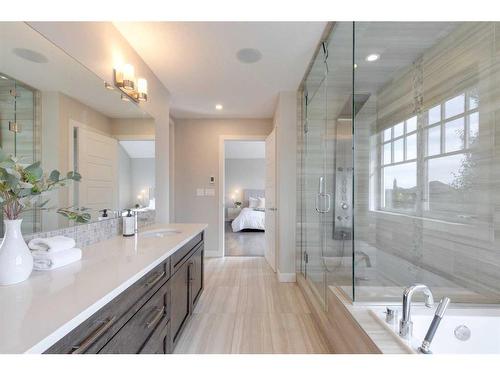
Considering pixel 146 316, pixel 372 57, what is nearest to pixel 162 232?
pixel 146 316

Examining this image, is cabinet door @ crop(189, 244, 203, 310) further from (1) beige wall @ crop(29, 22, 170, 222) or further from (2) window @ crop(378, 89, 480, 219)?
(2) window @ crop(378, 89, 480, 219)

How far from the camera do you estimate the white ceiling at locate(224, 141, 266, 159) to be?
7.46 meters

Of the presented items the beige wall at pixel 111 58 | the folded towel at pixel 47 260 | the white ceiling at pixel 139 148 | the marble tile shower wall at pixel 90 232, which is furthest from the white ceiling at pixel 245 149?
the folded towel at pixel 47 260

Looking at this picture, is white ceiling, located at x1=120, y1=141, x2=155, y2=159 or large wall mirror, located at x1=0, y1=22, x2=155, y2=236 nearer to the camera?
large wall mirror, located at x1=0, y1=22, x2=155, y2=236

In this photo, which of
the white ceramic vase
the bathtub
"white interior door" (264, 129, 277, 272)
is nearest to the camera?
the white ceramic vase

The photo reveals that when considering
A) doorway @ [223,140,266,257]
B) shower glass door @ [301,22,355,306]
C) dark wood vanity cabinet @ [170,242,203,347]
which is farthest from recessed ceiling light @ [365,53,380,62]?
doorway @ [223,140,266,257]

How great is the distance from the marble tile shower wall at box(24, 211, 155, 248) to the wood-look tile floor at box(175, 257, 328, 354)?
3.28 feet

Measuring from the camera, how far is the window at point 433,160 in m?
1.56

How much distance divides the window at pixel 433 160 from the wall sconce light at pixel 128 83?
7.48 feet

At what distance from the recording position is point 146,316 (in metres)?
1.16

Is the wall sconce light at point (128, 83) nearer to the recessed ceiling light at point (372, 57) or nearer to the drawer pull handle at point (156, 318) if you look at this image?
the drawer pull handle at point (156, 318)

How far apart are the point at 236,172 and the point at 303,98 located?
5.32 meters
